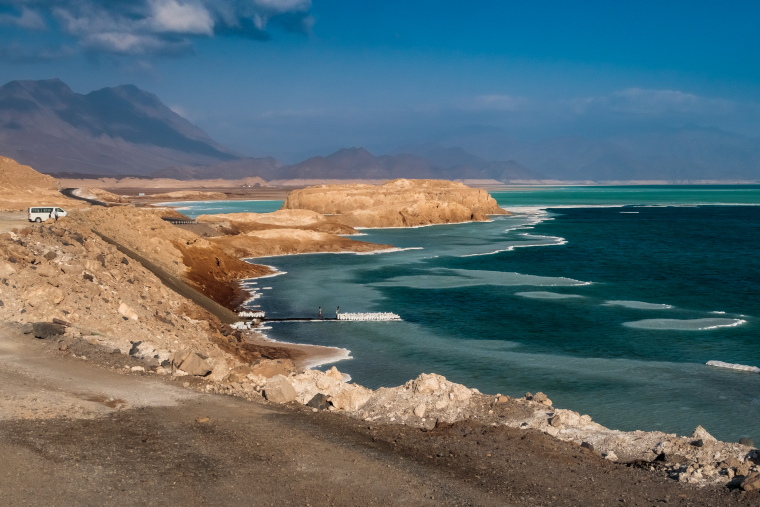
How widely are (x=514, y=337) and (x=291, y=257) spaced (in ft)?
107

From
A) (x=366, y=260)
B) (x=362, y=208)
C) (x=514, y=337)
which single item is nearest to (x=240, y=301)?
(x=514, y=337)

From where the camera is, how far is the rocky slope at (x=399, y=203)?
98.8 meters

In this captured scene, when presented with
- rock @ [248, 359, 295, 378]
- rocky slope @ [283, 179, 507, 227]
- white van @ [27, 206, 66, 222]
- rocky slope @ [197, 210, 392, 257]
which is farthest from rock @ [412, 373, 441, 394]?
rocky slope @ [283, 179, 507, 227]

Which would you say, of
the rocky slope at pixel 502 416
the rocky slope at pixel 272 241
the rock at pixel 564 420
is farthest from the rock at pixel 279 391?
the rocky slope at pixel 272 241

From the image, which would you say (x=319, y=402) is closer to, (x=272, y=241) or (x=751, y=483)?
(x=751, y=483)

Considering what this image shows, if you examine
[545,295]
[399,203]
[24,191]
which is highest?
[24,191]

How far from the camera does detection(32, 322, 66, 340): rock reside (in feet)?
58.6

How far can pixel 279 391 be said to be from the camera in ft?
49.6

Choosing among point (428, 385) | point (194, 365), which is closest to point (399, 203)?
point (194, 365)

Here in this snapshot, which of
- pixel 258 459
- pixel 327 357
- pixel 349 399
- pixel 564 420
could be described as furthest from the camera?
pixel 327 357

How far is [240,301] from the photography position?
36719 millimetres

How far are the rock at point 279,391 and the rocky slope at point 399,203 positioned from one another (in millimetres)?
81482

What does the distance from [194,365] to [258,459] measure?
5.22 meters

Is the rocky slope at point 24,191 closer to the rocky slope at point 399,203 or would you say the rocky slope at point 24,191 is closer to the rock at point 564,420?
the rocky slope at point 399,203
